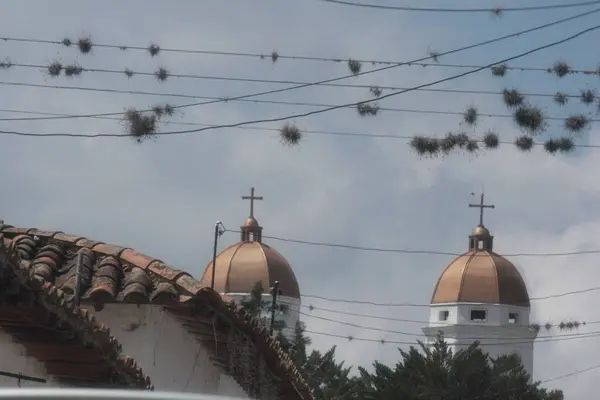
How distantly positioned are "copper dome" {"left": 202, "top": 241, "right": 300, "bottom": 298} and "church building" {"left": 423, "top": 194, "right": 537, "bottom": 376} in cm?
751

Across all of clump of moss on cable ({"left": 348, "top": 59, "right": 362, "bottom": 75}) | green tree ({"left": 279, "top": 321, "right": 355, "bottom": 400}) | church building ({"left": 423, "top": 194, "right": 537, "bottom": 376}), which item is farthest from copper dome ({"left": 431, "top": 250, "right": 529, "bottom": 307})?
clump of moss on cable ({"left": 348, "top": 59, "right": 362, "bottom": 75})

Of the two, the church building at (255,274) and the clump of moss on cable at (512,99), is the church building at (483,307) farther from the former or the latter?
the clump of moss on cable at (512,99)

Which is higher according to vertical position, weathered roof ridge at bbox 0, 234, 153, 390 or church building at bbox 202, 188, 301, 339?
church building at bbox 202, 188, 301, 339

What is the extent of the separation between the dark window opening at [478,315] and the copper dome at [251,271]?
9.00 m

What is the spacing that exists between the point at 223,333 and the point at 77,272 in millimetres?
2538

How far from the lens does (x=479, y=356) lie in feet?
165

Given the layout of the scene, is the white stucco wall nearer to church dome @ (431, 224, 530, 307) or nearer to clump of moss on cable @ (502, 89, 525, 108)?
clump of moss on cable @ (502, 89, 525, 108)

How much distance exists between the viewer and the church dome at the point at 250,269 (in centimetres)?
7288

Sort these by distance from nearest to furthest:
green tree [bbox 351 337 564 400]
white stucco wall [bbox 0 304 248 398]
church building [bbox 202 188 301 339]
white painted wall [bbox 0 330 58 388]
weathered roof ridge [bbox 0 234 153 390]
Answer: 1. weathered roof ridge [bbox 0 234 153 390]
2. white painted wall [bbox 0 330 58 388]
3. white stucco wall [bbox 0 304 248 398]
4. green tree [bbox 351 337 564 400]
5. church building [bbox 202 188 301 339]

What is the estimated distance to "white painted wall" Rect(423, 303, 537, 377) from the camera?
73.8m

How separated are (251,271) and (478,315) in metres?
11.9

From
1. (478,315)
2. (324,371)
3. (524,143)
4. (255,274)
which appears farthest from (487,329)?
(524,143)

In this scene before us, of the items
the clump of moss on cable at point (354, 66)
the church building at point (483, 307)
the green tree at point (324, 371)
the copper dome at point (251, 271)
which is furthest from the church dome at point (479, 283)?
the clump of moss on cable at point (354, 66)

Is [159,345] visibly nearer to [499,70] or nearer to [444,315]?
[499,70]
